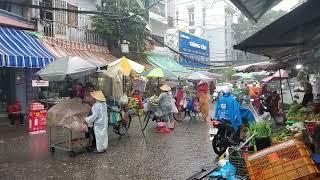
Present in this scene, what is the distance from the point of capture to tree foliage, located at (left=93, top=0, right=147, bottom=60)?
20.0m

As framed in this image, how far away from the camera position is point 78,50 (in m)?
18.1

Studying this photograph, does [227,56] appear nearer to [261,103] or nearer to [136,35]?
[136,35]

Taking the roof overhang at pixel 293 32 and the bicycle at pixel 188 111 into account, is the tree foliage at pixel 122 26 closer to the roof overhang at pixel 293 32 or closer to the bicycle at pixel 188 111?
the bicycle at pixel 188 111

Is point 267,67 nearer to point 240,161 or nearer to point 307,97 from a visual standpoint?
point 307,97

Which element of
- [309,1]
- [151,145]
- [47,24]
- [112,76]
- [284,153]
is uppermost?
[47,24]

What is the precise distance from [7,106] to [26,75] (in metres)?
1.60

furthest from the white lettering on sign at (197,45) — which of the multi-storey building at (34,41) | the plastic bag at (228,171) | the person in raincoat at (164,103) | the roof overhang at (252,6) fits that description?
the plastic bag at (228,171)

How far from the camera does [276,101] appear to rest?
15.4 m

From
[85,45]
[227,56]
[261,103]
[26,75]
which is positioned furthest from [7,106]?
[227,56]

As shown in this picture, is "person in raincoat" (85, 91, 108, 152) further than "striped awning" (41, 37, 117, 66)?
No

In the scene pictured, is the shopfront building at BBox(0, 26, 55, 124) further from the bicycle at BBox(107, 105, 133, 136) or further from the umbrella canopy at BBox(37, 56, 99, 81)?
the bicycle at BBox(107, 105, 133, 136)

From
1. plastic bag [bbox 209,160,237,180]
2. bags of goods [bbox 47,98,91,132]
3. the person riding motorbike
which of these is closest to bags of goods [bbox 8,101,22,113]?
bags of goods [bbox 47,98,91,132]

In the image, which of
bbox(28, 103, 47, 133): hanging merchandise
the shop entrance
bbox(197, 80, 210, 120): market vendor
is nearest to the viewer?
bbox(28, 103, 47, 133): hanging merchandise

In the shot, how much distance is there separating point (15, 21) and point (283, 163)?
1381 centimetres
